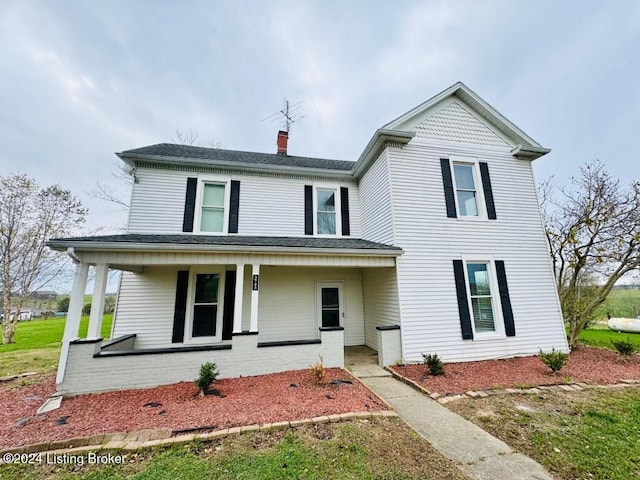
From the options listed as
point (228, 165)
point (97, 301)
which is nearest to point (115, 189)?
point (228, 165)

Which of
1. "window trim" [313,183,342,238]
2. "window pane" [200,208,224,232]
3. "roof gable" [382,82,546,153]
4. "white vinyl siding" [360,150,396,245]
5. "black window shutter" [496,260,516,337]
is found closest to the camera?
"black window shutter" [496,260,516,337]

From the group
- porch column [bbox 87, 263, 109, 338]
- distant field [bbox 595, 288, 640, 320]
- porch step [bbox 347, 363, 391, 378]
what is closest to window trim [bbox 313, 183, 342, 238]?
porch step [bbox 347, 363, 391, 378]

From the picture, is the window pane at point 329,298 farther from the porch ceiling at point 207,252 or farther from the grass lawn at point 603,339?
the grass lawn at point 603,339

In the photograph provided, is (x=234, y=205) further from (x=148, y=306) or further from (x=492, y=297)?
(x=492, y=297)

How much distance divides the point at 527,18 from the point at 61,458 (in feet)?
53.1

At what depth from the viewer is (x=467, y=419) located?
11.8ft

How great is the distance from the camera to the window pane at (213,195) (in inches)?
309

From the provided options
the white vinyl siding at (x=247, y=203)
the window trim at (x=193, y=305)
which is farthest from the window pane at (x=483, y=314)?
the window trim at (x=193, y=305)

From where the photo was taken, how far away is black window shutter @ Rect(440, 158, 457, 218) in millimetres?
7121

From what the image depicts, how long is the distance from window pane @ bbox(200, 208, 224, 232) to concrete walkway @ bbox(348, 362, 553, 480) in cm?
610

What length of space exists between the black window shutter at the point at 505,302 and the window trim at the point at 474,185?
4.97 ft

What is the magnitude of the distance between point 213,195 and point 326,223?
378 cm

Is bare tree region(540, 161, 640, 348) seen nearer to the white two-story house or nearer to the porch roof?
the white two-story house

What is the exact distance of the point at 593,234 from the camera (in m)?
8.22
